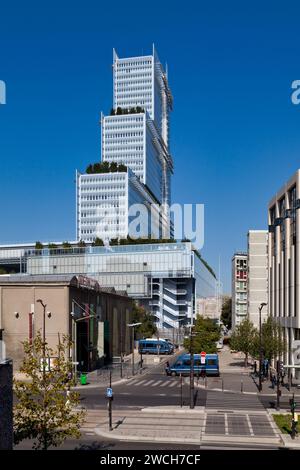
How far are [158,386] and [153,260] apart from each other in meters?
106

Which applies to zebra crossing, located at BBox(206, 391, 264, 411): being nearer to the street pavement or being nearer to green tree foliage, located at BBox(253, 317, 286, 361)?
the street pavement

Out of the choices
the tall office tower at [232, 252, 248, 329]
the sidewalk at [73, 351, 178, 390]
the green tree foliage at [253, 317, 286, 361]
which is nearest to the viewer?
the sidewalk at [73, 351, 178, 390]

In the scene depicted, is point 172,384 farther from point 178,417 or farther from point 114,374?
point 178,417

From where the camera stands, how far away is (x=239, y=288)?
150000 millimetres

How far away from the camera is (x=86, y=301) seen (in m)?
73.9

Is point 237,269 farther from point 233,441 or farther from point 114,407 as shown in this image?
point 233,441

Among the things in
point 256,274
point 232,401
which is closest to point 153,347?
point 256,274

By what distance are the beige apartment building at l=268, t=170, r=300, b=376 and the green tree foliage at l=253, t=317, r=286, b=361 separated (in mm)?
955

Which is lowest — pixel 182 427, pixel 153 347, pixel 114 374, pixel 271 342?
pixel 153 347

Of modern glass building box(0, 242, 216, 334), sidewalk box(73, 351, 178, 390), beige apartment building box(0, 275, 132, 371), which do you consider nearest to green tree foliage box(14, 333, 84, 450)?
sidewalk box(73, 351, 178, 390)

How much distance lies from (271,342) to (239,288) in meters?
83.7

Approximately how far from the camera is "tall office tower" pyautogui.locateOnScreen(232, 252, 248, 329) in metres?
146

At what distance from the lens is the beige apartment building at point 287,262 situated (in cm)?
6481

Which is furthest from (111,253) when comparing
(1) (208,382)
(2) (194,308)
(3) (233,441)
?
(3) (233,441)
